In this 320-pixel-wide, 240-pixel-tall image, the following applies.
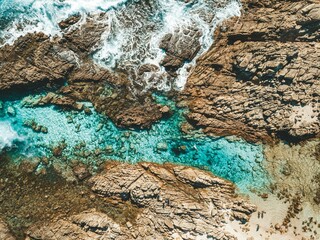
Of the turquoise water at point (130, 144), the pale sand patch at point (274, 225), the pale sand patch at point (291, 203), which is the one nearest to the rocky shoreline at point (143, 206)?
the pale sand patch at point (274, 225)

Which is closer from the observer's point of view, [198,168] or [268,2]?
[268,2]

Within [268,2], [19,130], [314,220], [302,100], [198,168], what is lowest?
[314,220]

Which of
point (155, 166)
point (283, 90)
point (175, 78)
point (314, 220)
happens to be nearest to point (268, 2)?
point (283, 90)

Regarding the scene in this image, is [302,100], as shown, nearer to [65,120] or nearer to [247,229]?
[247,229]

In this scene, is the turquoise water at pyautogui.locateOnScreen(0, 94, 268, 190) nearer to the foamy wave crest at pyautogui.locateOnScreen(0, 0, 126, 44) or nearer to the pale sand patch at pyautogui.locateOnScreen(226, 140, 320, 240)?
the pale sand patch at pyautogui.locateOnScreen(226, 140, 320, 240)

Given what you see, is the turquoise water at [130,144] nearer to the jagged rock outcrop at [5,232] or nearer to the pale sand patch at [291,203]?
the pale sand patch at [291,203]

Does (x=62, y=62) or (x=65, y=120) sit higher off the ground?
(x=62, y=62)

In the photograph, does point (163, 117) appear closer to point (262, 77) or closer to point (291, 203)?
point (262, 77)
